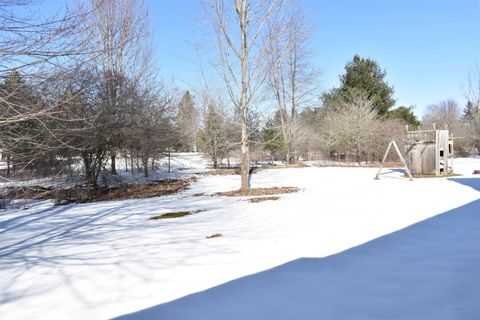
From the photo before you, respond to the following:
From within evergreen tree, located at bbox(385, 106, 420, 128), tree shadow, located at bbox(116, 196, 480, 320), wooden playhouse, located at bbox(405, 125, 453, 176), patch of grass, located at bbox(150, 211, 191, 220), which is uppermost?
evergreen tree, located at bbox(385, 106, 420, 128)

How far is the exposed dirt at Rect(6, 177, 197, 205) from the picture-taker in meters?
12.5

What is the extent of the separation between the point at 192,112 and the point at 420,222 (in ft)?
116

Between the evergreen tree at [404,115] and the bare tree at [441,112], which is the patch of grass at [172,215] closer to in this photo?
the evergreen tree at [404,115]

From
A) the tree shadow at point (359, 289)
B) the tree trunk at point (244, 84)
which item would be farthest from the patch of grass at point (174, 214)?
the tree shadow at point (359, 289)

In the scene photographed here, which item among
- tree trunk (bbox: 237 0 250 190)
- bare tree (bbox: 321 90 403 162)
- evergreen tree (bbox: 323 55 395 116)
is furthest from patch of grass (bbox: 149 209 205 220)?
evergreen tree (bbox: 323 55 395 116)

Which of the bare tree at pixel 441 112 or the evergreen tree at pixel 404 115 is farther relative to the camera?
the bare tree at pixel 441 112

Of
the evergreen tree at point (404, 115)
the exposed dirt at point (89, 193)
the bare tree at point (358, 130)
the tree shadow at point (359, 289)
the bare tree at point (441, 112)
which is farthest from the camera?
the bare tree at point (441, 112)

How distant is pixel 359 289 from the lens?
3.06 m

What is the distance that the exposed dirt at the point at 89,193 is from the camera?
12.5 meters

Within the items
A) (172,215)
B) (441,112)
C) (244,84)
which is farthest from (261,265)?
(441,112)

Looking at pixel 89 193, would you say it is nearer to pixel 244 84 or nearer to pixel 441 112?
pixel 244 84

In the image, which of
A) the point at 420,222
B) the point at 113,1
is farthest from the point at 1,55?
the point at 113,1

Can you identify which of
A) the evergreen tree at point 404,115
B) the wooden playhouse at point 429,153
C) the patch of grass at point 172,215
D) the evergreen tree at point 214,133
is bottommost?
the patch of grass at point 172,215

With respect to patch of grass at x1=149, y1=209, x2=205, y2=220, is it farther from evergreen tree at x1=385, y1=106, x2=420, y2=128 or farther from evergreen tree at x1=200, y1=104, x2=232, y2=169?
evergreen tree at x1=385, y1=106, x2=420, y2=128
